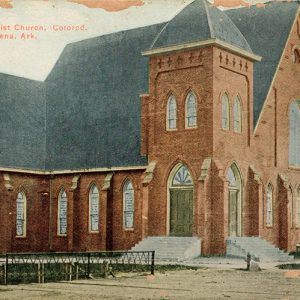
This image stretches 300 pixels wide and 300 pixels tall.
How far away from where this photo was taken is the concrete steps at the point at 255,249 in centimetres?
3484

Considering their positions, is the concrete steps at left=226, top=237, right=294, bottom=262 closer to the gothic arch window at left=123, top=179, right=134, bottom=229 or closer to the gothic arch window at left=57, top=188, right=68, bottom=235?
the gothic arch window at left=123, top=179, right=134, bottom=229

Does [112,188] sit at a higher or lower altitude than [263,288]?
higher

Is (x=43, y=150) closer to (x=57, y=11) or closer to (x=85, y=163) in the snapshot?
(x=85, y=163)

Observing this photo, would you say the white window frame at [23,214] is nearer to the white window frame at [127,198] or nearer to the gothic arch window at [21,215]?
the gothic arch window at [21,215]

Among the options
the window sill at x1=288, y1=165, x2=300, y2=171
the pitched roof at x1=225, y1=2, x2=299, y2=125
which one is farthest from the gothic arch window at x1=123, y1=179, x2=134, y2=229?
the window sill at x1=288, y1=165, x2=300, y2=171

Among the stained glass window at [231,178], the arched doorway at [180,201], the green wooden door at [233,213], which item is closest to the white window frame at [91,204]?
the arched doorway at [180,201]

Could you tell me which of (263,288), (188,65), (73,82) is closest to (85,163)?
(73,82)

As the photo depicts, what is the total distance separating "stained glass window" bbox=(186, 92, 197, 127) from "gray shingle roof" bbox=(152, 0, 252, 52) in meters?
2.61

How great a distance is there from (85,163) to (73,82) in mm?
5812

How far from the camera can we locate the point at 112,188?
39.8m

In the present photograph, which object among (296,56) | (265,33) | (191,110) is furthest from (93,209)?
(296,56)

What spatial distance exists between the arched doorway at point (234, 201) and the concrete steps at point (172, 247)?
2.92m

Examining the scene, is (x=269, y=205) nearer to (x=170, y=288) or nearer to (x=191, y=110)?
(x=191, y=110)

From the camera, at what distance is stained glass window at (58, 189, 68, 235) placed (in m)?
42.4
